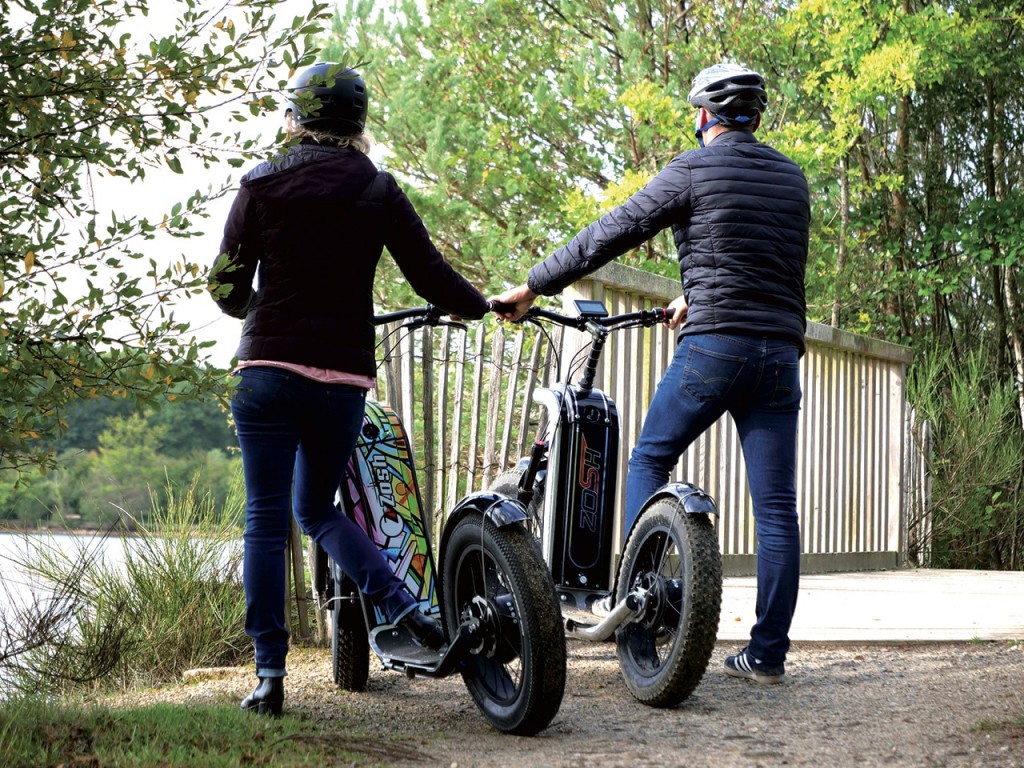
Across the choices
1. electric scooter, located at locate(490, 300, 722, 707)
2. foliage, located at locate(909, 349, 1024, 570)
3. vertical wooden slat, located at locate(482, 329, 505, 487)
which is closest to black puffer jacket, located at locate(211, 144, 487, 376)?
electric scooter, located at locate(490, 300, 722, 707)

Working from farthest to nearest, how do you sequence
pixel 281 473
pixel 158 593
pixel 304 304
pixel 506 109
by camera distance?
pixel 506 109
pixel 158 593
pixel 281 473
pixel 304 304

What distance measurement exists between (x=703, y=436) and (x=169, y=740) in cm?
481

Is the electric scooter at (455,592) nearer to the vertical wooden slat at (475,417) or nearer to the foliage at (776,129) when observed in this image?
the vertical wooden slat at (475,417)

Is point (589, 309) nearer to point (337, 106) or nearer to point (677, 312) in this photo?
point (677, 312)

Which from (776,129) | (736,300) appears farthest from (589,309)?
(776,129)

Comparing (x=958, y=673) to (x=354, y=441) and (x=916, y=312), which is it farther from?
(x=916, y=312)

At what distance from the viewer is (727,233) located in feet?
12.5

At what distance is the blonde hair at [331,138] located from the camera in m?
3.38

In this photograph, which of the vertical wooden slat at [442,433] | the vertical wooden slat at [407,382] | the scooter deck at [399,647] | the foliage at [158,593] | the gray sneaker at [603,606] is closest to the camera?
the scooter deck at [399,647]

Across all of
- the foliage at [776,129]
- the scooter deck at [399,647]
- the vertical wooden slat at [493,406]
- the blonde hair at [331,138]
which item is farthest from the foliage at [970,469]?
the blonde hair at [331,138]

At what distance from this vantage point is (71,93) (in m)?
2.83

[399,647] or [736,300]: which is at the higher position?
[736,300]

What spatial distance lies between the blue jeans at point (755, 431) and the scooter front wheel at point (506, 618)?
673mm

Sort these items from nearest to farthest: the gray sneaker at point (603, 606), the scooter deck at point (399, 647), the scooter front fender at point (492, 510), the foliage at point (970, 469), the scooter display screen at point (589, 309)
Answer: the scooter front fender at point (492, 510)
the scooter deck at point (399, 647)
the gray sneaker at point (603, 606)
the scooter display screen at point (589, 309)
the foliage at point (970, 469)
